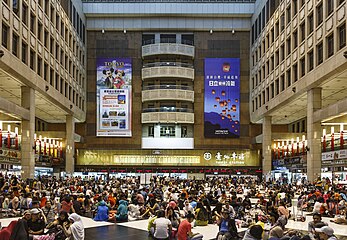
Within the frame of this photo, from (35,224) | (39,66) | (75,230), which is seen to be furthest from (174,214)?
(39,66)

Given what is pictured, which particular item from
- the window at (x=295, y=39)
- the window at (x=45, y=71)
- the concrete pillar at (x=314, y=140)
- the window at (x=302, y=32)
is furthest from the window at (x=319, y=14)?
the window at (x=45, y=71)

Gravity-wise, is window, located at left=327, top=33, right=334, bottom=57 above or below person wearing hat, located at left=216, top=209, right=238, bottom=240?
above

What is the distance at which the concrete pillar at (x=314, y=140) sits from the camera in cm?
4125

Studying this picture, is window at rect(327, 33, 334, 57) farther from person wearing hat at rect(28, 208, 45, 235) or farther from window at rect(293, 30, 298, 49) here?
person wearing hat at rect(28, 208, 45, 235)

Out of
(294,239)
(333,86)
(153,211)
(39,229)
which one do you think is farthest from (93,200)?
(333,86)

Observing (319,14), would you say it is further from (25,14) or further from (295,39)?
(25,14)

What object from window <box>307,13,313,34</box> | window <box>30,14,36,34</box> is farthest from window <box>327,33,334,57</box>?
window <box>30,14,36,34</box>

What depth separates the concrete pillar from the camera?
41250mm

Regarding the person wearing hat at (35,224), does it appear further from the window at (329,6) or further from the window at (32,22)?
the window at (32,22)

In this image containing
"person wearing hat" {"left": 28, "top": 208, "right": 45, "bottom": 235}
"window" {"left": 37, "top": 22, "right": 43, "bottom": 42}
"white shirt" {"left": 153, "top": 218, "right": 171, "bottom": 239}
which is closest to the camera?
"person wearing hat" {"left": 28, "top": 208, "right": 45, "bottom": 235}

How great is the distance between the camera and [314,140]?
136ft

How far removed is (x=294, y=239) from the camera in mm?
11258

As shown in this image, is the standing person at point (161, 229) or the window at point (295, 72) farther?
the window at point (295, 72)

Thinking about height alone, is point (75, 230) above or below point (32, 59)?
below
